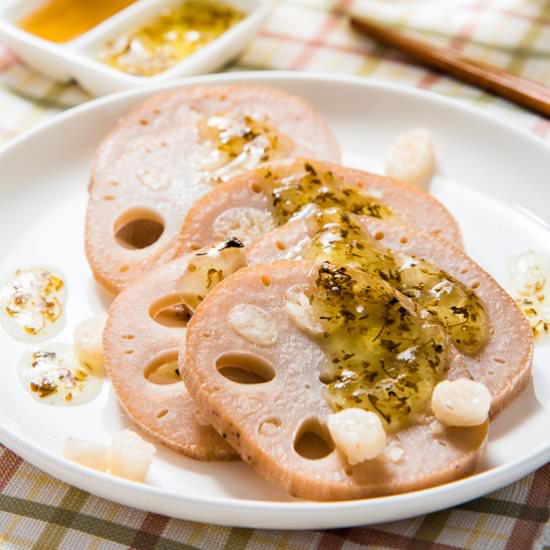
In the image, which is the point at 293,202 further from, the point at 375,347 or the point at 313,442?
the point at 313,442

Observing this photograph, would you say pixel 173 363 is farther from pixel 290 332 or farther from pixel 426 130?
pixel 426 130

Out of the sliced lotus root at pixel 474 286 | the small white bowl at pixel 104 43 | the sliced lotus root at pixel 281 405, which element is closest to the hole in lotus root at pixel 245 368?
the sliced lotus root at pixel 281 405

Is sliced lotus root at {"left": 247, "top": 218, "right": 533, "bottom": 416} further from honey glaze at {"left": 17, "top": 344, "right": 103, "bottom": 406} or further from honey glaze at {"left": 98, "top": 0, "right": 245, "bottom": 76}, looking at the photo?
honey glaze at {"left": 98, "top": 0, "right": 245, "bottom": 76}

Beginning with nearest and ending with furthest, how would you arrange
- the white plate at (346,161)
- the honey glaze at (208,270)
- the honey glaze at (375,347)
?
1. the white plate at (346,161)
2. the honey glaze at (375,347)
3. the honey glaze at (208,270)

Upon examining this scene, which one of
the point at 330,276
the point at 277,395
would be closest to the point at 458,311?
the point at 330,276

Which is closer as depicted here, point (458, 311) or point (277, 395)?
point (277, 395)

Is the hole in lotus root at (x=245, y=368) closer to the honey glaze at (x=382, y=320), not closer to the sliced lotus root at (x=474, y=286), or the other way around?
the honey glaze at (x=382, y=320)

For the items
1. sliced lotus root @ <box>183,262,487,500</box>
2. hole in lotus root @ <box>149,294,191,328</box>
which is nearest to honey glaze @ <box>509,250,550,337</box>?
sliced lotus root @ <box>183,262,487,500</box>
